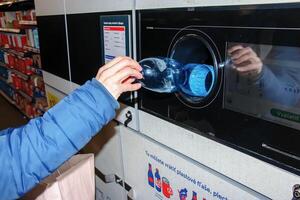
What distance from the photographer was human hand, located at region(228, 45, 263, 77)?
70 cm

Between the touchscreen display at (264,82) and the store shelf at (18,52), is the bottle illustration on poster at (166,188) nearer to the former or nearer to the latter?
the touchscreen display at (264,82)

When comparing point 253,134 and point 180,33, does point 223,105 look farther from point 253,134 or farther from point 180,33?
point 180,33

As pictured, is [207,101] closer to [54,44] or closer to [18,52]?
[54,44]

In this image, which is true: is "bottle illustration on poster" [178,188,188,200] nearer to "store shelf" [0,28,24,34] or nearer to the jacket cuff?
the jacket cuff

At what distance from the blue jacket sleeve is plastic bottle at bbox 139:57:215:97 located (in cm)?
21

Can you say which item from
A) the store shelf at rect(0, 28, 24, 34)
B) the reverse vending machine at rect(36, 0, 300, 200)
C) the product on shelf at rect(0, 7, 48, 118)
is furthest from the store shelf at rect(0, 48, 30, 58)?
the reverse vending machine at rect(36, 0, 300, 200)

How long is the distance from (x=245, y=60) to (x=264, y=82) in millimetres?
70

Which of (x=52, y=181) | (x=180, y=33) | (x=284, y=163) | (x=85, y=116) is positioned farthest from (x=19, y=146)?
(x=284, y=163)

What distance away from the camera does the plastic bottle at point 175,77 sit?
35.0 inches

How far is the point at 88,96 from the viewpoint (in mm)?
796

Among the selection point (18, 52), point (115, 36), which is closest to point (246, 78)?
point (115, 36)

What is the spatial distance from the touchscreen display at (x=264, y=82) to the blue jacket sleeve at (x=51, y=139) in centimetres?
33

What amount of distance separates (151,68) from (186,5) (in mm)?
229

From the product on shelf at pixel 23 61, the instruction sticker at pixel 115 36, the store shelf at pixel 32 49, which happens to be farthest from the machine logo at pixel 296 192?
the store shelf at pixel 32 49
